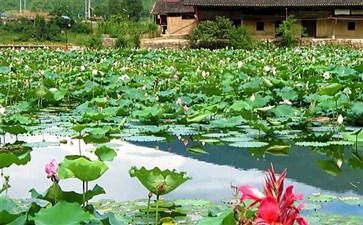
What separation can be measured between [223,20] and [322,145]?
1830cm

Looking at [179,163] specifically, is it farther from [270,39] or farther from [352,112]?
[270,39]

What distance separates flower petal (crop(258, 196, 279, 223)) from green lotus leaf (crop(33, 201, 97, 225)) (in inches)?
34.2

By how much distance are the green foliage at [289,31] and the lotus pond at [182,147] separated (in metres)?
14.6

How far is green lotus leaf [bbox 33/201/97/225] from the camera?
1.77 metres

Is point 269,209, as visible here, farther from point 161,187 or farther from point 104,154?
point 104,154

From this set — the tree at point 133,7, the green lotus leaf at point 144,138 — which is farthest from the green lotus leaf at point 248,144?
the tree at point 133,7

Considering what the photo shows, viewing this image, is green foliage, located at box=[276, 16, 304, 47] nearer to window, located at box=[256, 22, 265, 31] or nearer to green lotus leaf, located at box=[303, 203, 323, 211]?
window, located at box=[256, 22, 265, 31]

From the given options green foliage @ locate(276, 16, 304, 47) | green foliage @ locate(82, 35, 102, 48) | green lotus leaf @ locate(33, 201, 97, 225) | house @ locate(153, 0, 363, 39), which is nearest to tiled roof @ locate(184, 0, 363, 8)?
house @ locate(153, 0, 363, 39)

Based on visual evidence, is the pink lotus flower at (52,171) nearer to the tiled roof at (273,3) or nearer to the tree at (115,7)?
the tiled roof at (273,3)

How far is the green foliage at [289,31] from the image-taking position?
21.8 m

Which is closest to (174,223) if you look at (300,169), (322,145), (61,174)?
(61,174)

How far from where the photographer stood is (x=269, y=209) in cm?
99

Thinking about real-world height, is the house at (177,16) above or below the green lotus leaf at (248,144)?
above

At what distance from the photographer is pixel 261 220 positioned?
1.00 metres
